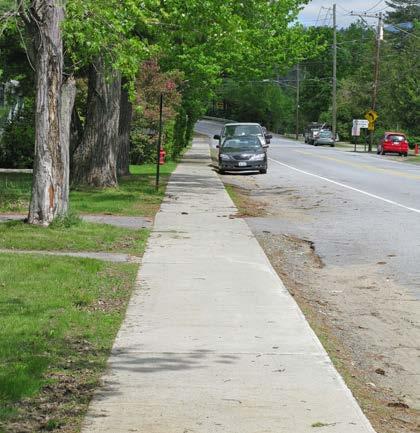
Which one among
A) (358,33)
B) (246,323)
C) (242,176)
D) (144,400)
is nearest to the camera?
(144,400)

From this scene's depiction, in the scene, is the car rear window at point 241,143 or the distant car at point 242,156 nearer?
the distant car at point 242,156

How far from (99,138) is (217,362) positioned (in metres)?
15.8

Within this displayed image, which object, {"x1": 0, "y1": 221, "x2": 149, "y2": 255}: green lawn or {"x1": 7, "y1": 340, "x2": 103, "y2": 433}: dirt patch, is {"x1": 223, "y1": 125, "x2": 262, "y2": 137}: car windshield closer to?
{"x1": 0, "y1": 221, "x2": 149, "y2": 255}: green lawn

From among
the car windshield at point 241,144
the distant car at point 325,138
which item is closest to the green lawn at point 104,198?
the car windshield at point 241,144

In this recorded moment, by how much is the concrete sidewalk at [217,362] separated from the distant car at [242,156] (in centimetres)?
2269

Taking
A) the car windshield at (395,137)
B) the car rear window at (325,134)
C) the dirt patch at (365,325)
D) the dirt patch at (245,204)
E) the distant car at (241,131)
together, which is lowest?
the dirt patch at (245,204)

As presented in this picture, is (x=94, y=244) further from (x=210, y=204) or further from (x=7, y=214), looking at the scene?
(x=210, y=204)

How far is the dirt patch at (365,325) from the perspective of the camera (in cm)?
598

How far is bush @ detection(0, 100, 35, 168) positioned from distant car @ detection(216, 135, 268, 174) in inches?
294

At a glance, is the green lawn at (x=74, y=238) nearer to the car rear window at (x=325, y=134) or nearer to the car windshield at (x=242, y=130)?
the car windshield at (x=242, y=130)

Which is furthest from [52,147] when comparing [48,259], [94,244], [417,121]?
[417,121]

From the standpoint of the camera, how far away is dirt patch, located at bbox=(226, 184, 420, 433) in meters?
5.98

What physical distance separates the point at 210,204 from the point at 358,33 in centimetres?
11235

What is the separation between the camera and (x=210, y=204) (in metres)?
19.8
